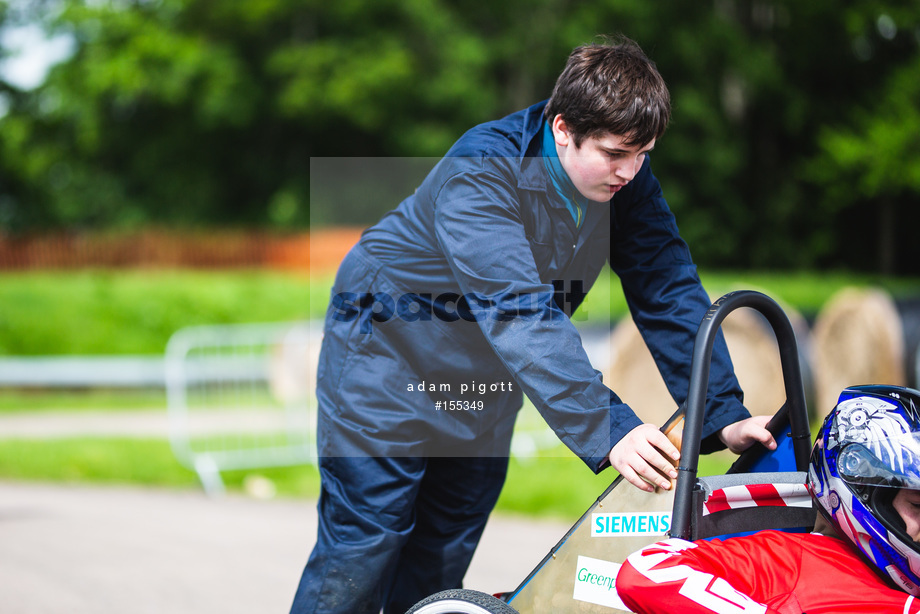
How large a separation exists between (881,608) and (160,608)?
3.31m

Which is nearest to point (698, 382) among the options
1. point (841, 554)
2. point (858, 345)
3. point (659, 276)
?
point (841, 554)

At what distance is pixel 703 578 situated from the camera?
1.69 m

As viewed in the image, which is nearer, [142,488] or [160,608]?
[160,608]

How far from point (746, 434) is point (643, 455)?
448 millimetres

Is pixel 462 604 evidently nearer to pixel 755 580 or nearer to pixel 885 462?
pixel 755 580

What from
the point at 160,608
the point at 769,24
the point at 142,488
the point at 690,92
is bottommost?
the point at 142,488

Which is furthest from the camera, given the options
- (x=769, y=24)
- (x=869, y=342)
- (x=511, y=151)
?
(x=769, y=24)

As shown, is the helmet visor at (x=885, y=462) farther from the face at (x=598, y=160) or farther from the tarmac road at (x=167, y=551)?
the tarmac road at (x=167, y=551)

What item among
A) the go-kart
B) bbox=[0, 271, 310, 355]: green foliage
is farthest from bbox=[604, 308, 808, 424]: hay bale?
bbox=[0, 271, 310, 355]: green foliage

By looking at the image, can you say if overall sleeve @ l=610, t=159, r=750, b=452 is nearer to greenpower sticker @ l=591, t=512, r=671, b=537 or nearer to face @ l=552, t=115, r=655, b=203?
face @ l=552, t=115, r=655, b=203

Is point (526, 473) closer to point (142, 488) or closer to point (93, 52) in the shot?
point (142, 488)

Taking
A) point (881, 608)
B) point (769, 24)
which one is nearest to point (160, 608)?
point (881, 608)

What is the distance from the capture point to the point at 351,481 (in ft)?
7.68

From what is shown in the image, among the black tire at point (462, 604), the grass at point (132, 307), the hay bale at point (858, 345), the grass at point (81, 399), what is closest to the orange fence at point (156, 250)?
the grass at point (132, 307)
